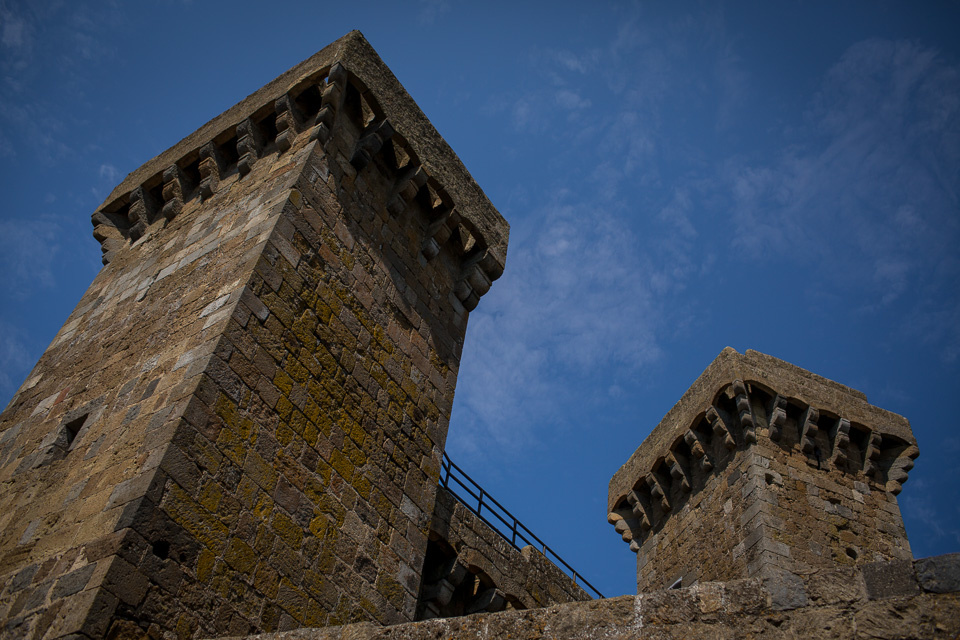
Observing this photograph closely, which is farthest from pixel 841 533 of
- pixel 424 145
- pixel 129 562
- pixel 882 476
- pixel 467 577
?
pixel 129 562

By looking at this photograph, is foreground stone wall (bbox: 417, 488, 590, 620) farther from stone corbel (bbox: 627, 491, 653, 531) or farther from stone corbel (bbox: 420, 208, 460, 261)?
stone corbel (bbox: 627, 491, 653, 531)

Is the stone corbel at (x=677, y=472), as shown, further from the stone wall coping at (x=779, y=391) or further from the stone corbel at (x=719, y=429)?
the stone corbel at (x=719, y=429)

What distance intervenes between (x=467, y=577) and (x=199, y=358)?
3.39 metres

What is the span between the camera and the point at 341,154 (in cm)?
766

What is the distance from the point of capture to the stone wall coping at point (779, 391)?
34.6 feet

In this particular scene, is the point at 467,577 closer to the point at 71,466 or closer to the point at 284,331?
the point at 284,331

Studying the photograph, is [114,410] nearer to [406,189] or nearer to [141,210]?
[141,210]

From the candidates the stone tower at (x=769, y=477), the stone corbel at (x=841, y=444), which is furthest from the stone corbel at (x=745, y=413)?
the stone corbel at (x=841, y=444)

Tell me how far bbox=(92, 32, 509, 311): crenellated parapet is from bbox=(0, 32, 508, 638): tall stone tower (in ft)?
0.09

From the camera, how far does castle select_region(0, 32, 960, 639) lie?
4383 mm

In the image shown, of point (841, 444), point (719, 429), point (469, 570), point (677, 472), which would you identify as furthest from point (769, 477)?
point (469, 570)

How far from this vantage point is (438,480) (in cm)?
741

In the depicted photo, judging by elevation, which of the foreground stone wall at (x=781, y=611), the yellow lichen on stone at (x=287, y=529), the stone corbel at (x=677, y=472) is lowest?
the foreground stone wall at (x=781, y=611)

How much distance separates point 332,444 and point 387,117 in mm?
3417
